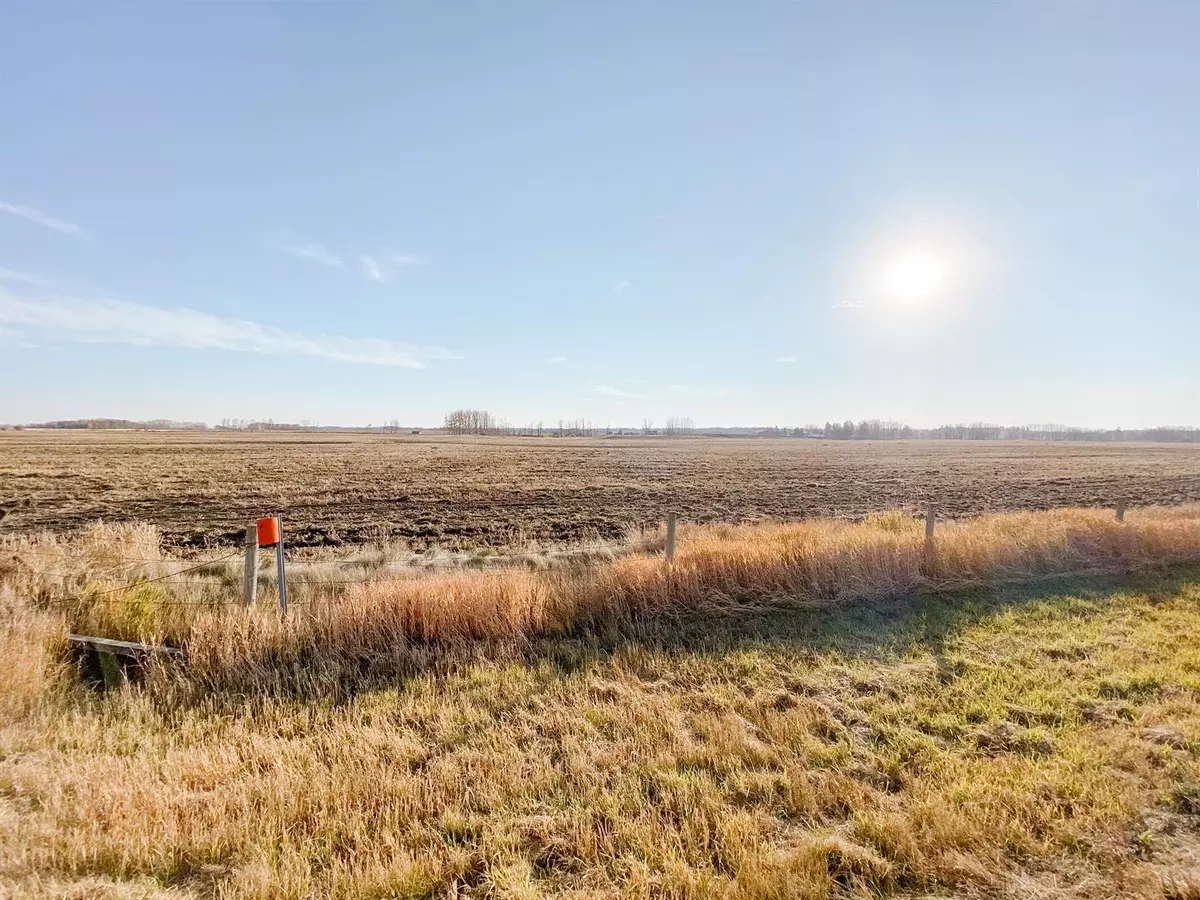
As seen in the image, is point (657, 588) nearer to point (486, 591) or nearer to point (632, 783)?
point (486, 591)

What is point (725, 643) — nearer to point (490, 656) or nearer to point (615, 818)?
point (490, 656)

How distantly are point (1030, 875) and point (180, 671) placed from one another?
7.71m

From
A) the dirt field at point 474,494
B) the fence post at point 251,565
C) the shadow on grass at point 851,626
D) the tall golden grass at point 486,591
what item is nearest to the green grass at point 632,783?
the shadow on grass at point 851,626

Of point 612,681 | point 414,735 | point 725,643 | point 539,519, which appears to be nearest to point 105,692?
point 414,735

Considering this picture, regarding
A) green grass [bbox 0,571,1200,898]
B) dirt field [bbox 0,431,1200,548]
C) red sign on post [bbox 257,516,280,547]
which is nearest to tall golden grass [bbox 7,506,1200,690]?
green grass [bbox 0,571,1200,898]

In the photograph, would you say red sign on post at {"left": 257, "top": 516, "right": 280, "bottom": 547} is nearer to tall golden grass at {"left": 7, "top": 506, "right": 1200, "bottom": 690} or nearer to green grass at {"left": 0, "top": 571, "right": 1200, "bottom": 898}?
tall golden grass at {"left": 7, "top": 506, "right": 1200, "bottom": 690}

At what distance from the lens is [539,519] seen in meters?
20.8

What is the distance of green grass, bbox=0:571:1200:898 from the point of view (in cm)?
321

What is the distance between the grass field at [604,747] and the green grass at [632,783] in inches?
0.9

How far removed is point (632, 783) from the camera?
4070mm

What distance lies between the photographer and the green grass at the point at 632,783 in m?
3.21

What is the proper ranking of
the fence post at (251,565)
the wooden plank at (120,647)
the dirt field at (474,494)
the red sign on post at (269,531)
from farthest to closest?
the dirt field at (474,494) < the fence post at (251,565) < the red sign on post at (269,531) < the wooden plank at (120,647)

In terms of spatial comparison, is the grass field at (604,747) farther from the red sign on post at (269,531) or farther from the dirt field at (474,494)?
the dirt field at (474,494)

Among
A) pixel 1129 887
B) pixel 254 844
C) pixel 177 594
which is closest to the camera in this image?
pixel 1129 887
